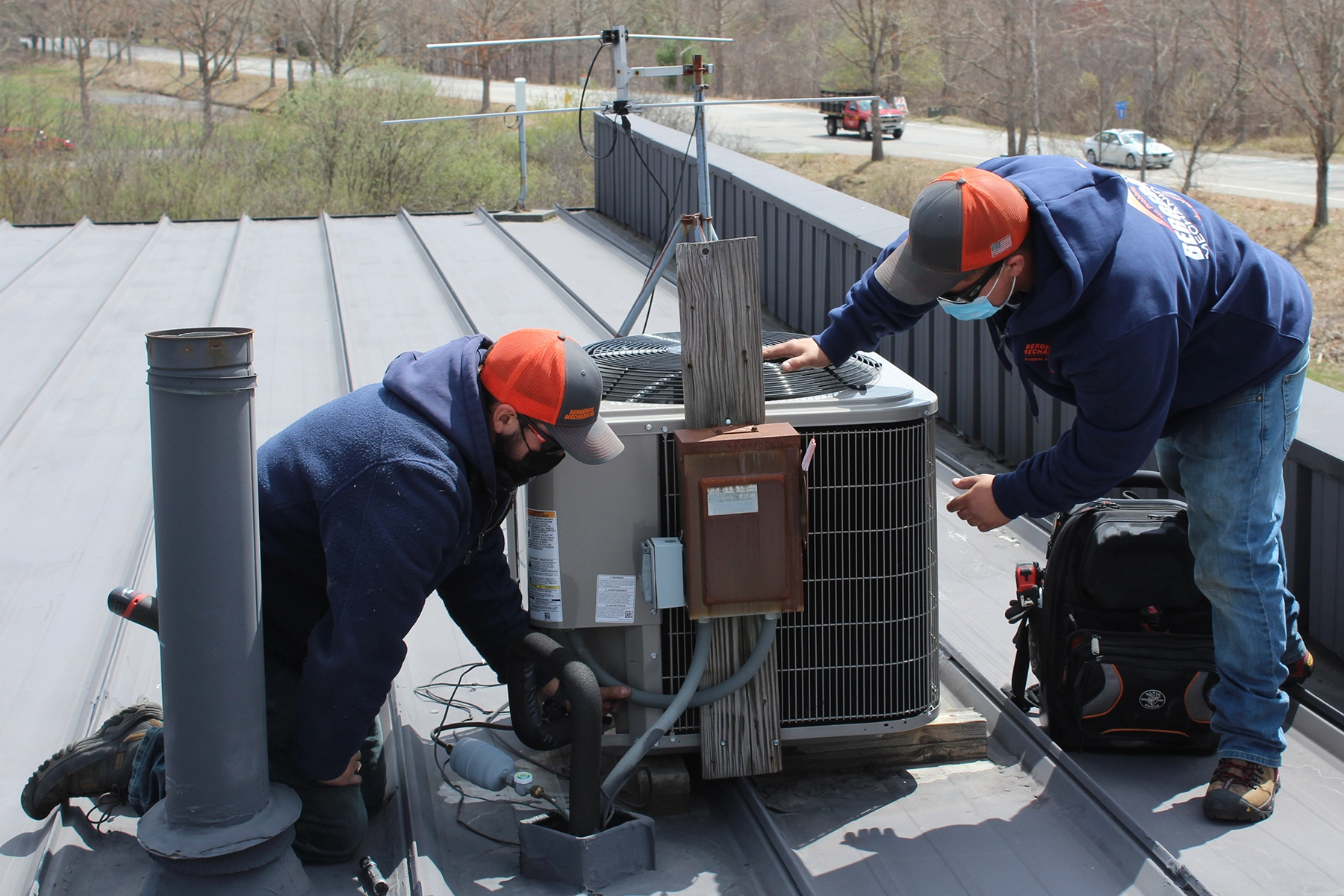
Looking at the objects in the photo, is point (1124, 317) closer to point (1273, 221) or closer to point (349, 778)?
point (349, 778)

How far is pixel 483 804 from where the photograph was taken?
2.78 meters

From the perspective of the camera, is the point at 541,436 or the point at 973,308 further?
the point at 973,308

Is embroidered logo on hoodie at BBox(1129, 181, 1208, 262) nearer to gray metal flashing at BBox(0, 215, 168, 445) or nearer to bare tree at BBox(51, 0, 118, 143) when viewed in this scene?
gray metal flashing at BBox(0, 215, 168, 445)

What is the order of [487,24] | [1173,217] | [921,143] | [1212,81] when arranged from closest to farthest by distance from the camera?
[1173,217] < [1212,81] < [921,143] < [487,24]

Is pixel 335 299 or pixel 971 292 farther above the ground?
pixel 971 292

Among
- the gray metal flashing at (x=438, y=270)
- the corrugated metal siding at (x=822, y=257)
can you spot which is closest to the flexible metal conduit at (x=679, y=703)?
the corrugated metal siding at (x=822, y=257)

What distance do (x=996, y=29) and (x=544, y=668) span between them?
2517 cm

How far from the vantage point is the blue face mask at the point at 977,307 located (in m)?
2.42

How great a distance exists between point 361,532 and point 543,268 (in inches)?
266

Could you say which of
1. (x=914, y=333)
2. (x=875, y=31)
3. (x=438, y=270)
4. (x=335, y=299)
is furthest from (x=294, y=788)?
(x=875, y=31)

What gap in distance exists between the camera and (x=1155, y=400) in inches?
94.7

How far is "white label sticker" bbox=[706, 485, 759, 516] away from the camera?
2.49 meters

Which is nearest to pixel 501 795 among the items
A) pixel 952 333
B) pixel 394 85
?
pixel 952 333

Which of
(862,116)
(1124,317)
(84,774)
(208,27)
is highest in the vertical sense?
(208,27)
